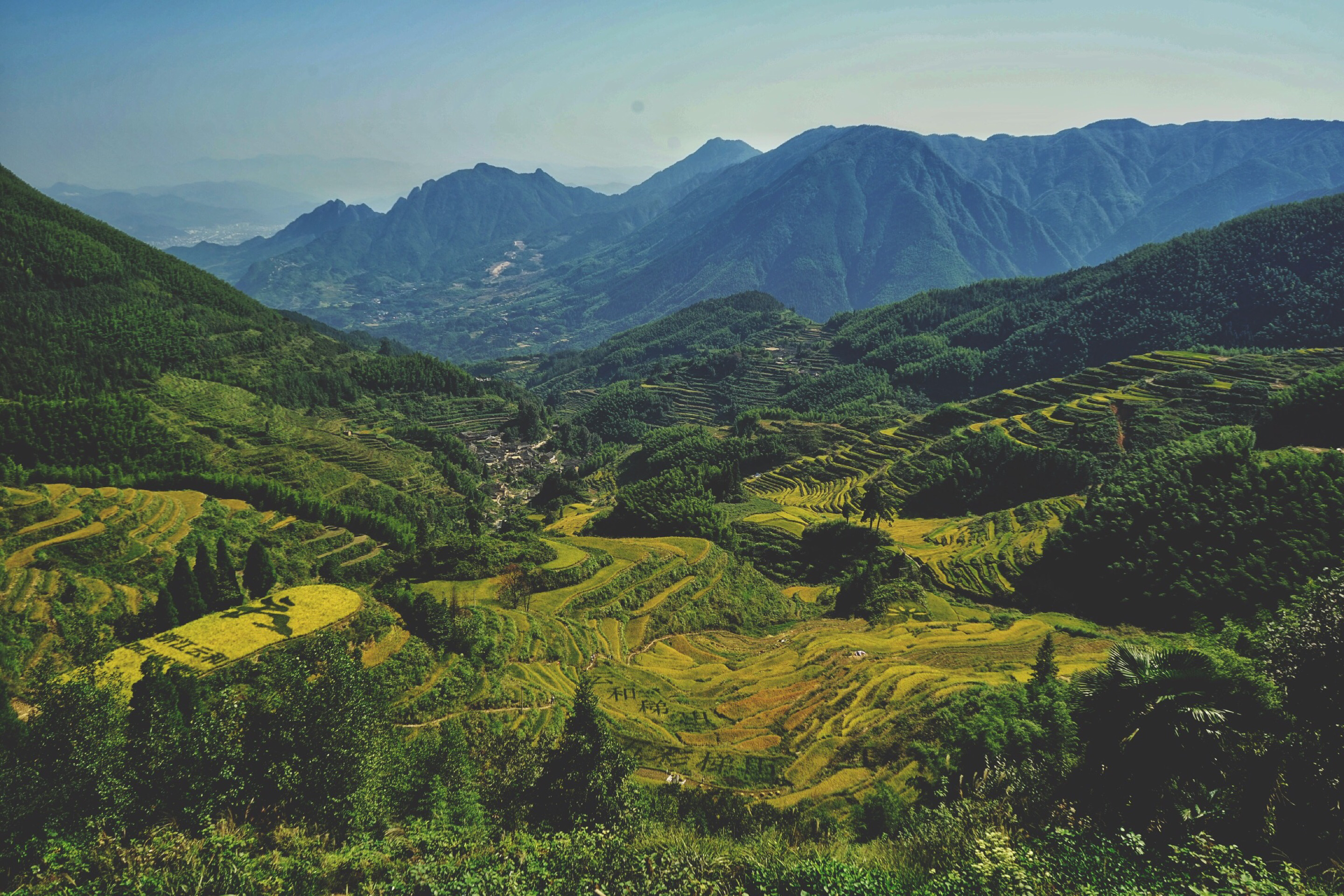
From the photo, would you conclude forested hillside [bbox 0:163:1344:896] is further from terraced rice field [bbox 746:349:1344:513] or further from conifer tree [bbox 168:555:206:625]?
terraced rice field [bbox 746:349:1344:513]

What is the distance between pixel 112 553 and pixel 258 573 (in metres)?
12.6

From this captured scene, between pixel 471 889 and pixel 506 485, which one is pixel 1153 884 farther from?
pixel 506 485

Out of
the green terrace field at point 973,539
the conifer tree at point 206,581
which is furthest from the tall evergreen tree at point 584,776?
the green terrace field at point 973,539

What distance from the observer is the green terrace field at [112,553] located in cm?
3975

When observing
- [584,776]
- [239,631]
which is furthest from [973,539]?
[239,631]

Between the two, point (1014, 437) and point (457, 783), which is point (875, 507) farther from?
point (457, 783)

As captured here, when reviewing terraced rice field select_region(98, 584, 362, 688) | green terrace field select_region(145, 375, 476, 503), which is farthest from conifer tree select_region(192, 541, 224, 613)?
green terrace field select_region(145, 375, 476, 503)

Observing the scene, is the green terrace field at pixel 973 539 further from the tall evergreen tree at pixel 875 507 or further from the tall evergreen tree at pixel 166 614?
the tall evergreen tree at pixel 166 614

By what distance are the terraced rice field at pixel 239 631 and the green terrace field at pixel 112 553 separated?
7.0 inches

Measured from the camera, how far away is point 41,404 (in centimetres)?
8412

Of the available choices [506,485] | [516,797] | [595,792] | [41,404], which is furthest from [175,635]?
[506,485]

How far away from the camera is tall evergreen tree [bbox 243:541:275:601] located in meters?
50.4

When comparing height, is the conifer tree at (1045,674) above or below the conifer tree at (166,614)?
below

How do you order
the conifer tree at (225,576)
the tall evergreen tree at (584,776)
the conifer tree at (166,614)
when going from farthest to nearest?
the conifer tree at (225,576) < the conifer tree at (166,614) < the tall evergreen tree at (584,776)
